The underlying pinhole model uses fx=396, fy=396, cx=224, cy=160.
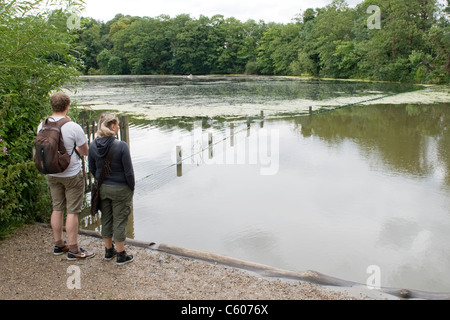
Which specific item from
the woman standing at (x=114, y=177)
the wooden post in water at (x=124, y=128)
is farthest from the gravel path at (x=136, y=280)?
the wooden post in water at (x=124, y=128)

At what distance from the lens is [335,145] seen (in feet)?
38.0

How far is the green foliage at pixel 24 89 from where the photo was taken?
4.38m

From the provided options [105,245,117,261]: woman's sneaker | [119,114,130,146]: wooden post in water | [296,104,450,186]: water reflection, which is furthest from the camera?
[296,104,450,186]: water reflection

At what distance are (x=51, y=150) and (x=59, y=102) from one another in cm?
48

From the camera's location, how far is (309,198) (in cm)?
684

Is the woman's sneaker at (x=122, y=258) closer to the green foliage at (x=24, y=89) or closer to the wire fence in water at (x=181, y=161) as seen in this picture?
the green foliage at (x=24, y=89)

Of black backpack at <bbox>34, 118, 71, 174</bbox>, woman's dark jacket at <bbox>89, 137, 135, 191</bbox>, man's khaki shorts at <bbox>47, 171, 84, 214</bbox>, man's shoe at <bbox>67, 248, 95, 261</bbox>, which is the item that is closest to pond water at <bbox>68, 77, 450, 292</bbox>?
man's shoe at <bbox>67, 248, 95, 261</bbox>

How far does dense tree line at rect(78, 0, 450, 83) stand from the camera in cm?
4378

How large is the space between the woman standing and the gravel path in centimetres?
31

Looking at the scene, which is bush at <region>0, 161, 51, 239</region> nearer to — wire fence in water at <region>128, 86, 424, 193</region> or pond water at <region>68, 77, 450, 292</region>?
pond water at <region>68, 77, 450, 292</region>

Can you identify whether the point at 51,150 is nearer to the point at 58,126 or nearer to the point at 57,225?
the point at 58,126

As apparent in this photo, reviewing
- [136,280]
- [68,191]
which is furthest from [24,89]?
[136,280]
